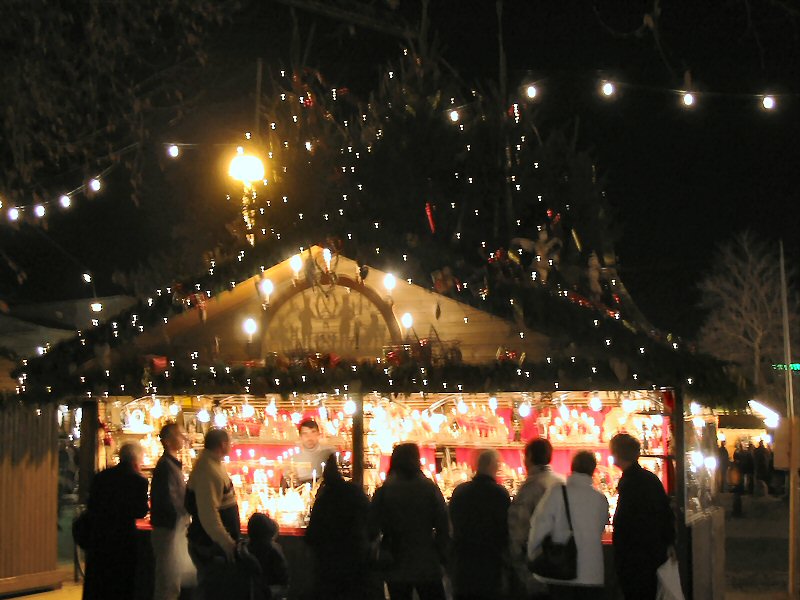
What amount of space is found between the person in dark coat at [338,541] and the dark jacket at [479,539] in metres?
0.68

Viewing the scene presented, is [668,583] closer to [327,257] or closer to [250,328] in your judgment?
[327,257]

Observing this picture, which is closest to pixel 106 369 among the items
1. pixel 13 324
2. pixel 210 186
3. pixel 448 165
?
pixel 13 324

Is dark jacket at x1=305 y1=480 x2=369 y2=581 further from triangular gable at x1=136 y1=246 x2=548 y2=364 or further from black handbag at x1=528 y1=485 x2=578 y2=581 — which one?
triangular gable at x1=136 y1=246 x2=548 y2=364

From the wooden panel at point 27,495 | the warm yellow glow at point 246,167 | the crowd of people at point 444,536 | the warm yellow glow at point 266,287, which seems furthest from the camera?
the warm yellow glow at point 246,167

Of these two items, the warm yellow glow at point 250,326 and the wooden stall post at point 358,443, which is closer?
the wooden stall post at point 358,443

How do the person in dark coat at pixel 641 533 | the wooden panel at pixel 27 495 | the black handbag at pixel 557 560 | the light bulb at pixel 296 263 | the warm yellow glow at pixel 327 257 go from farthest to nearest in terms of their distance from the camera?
1. the wooden panel at pixel 27 495
2. the light bulb at pixel 296 263
3. the warm yellow glow at pixel 327 257
4. the person in dark coat at pixel 641 533
5. the black handbag at pixel 557 560

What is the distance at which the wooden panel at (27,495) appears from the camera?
11.9m

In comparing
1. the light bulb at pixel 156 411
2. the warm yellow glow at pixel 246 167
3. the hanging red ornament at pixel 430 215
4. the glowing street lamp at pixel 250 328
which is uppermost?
the hanging red ornament at pixel 430 215

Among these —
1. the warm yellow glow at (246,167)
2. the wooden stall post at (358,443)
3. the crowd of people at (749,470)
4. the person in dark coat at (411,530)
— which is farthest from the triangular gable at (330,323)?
the crowd of people at (749,470)

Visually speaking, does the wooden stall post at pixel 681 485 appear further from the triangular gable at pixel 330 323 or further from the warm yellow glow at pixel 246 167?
the warm yellow glow at pixel 246 167

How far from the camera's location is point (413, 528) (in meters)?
7.32

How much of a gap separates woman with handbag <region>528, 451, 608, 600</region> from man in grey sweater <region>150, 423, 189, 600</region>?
3206mm

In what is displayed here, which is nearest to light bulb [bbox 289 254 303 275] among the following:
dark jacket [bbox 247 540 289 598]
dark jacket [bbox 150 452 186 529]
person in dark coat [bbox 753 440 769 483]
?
dark jacket [bbox 150 452 186 529]

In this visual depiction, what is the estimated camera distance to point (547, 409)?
1060cm
